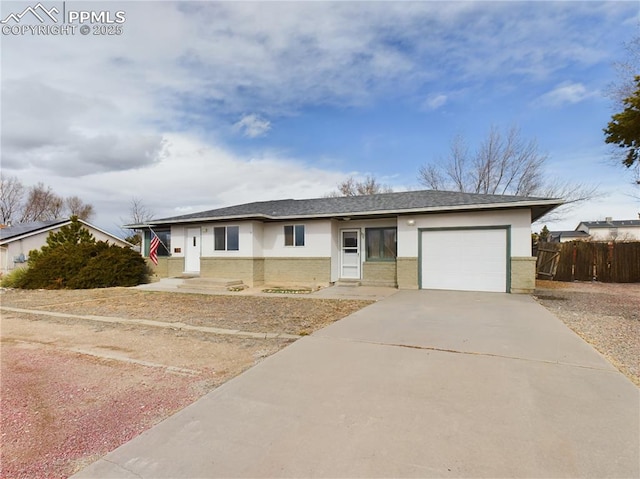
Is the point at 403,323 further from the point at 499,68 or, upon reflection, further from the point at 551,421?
the point at 499,68

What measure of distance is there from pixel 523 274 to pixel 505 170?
1469 centimetres

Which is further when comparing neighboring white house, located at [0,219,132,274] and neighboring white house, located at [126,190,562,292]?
neighboring white house, located at [0,219,132,274]

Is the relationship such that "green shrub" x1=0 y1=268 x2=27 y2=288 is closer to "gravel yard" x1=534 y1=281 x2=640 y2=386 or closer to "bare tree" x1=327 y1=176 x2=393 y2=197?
"gravel yard" x1=534 y1=281 x2=640 y2=386

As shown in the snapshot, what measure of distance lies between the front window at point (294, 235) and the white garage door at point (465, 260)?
4.99 metres

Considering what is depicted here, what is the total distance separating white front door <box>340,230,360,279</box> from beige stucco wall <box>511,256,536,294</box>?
562cm

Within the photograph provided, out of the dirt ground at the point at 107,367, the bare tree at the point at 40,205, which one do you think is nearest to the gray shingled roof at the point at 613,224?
the dirt ground at the point at 107,367

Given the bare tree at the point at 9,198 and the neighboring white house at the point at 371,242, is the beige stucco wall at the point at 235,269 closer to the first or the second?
the neighboring white house at the point at 371,242

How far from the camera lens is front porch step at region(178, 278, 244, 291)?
13.3 meters

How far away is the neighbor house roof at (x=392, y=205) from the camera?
10664mm

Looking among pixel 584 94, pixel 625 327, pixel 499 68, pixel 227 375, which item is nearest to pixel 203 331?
pixel 227 375

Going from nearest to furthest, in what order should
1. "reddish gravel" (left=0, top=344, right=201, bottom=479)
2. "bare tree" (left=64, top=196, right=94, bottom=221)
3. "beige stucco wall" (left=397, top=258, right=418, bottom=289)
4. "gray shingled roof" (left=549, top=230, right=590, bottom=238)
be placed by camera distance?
"reddish gravel" (left=0, top=344, right=201, bottom=479), "beige stucco wall" (left=397, top=258, right=418, bottom=289), "bare tree" (left=64, top=196, right=94, bottom=221), "gray shingled roof" (left=549, top=230, right=590, bottom=238)

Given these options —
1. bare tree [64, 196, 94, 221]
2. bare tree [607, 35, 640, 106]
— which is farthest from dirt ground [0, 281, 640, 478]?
bare tree [64, 196, 94, 221]

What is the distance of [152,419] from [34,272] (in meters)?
16.0

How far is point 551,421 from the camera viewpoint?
2797mm
